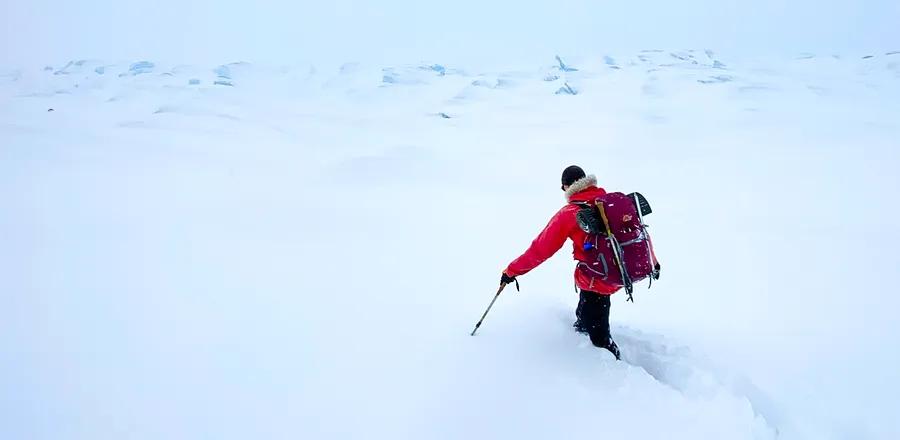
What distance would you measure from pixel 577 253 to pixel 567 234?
26 cm

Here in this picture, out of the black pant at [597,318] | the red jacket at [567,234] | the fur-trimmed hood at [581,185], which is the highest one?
the fur-trimmed hood at [581,185]

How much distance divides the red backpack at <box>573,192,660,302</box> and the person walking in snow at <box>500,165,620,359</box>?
10 cm

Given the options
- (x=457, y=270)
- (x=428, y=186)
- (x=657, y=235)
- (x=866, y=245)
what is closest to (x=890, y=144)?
(x=866, y=245)

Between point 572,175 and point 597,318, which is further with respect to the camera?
point 597,318

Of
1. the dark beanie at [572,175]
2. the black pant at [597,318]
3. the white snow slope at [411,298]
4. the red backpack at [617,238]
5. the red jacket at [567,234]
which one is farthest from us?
the black pant at [597,318]

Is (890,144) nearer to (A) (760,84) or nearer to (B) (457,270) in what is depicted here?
(B) (457,270)

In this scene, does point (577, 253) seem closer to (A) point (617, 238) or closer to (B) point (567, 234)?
(B) point (567, 234)

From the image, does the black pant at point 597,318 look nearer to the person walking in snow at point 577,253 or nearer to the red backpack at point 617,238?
the person walking in snow at point 577,253

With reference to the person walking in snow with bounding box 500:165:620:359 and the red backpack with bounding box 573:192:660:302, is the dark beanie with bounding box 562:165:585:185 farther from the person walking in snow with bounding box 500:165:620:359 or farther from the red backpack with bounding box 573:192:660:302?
the red backpack with bounding box 573:192:660:302

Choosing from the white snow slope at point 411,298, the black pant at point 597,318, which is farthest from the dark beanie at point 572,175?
the white snow slope at point 411,298

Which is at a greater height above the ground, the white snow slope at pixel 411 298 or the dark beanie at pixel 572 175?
the dark beanie at pixel 572 175

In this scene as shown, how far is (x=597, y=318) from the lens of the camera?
3482 mm

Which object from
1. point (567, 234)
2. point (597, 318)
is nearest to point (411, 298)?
point (597, 318)

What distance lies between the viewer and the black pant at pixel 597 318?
11.3 feet
